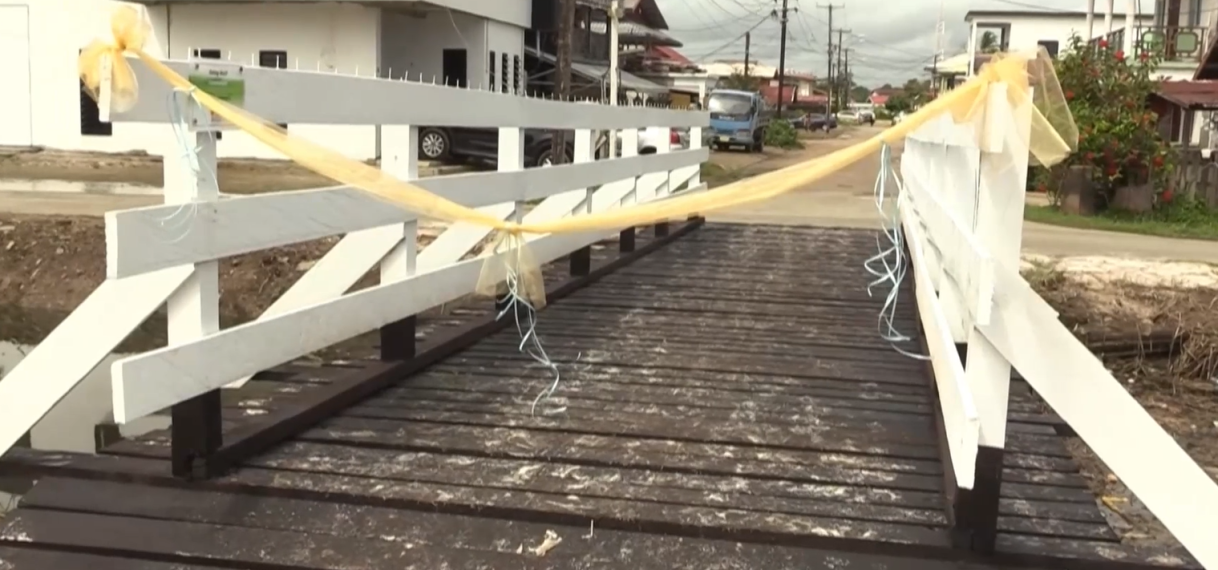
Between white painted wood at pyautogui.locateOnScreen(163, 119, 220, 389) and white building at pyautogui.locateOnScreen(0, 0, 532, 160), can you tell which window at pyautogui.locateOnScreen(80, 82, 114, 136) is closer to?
white building at pyautogui.locateOnScreen(0, 0, 532, 160)

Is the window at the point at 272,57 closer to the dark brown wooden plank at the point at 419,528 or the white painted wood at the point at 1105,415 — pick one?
the dark brown wooden plank at the point at 419,528

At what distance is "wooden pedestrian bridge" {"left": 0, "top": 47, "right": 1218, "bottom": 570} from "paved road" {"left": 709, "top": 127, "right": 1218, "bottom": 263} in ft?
23.4

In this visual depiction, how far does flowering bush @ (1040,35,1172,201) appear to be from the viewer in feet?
65.7

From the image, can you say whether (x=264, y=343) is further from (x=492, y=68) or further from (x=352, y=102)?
(x=492, y=68)

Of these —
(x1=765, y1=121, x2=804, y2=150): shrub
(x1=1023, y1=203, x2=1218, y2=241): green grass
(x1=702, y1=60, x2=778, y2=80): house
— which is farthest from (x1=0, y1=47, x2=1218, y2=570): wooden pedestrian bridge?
(x1=702, y1=60, x2=778, y2=80): house

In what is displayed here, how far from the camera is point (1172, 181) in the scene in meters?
21.2

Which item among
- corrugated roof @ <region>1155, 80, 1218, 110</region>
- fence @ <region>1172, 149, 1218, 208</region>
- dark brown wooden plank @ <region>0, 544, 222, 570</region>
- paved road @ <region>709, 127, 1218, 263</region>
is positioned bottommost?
paved road @ <region>709, 127, 1218, 263</region>

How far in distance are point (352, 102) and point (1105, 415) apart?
2890 mm

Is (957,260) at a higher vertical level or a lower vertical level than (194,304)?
higher

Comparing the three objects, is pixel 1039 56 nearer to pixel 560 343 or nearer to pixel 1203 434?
pixel 560 343

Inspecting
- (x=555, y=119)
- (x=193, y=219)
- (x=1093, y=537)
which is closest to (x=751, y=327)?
(x=555, y=119)

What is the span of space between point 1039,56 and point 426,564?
2196mm

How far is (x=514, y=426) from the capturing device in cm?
445

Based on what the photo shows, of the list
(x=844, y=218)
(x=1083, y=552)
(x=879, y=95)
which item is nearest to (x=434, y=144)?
(x=844, y=218)
